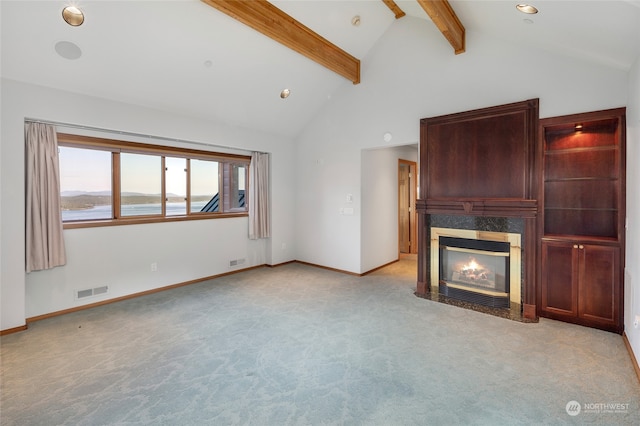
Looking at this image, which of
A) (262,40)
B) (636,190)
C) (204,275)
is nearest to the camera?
(636,190)

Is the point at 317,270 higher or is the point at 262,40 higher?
the point at 262,40

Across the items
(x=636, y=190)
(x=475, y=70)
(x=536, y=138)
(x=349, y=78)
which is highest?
(x=349, y=78)

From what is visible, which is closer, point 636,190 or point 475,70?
point 636,190

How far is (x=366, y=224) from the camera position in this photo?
18.0 feet

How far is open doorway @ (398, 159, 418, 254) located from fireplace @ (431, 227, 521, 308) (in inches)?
114

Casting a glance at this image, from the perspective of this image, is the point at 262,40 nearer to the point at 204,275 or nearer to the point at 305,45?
the point at 305,45

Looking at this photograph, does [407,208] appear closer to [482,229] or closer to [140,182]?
[482,229]

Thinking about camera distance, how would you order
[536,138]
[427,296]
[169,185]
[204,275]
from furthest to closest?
[204,275] → [169,185] → [427,296] → [536,138]

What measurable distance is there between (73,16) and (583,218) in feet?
18.9

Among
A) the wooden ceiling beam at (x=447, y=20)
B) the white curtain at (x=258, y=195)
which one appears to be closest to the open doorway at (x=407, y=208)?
the white curtain at (x=258, y=195)

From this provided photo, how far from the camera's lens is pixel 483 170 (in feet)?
12.8

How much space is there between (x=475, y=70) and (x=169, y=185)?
15.3 feet

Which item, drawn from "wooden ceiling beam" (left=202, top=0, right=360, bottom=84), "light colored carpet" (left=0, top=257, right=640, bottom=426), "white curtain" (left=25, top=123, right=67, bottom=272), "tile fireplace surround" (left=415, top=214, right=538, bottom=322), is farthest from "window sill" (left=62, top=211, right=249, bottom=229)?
"tile fireplace surround" (left=415, top=214, right=538, bottom=322)

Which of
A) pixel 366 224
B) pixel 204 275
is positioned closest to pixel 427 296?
pixel 366 224
